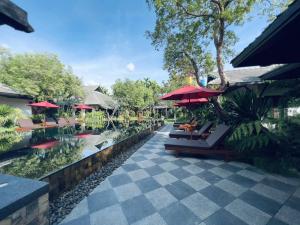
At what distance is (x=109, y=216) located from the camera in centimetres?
289

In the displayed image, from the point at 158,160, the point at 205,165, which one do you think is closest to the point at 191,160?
the point at 205,165

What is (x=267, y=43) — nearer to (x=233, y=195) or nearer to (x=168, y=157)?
(x=233, y=195)

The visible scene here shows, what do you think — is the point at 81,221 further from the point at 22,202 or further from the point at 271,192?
the point at 271,192

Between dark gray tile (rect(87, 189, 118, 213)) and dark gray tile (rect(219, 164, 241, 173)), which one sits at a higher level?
dark gray tile (rect(87, 189, 118, 213))

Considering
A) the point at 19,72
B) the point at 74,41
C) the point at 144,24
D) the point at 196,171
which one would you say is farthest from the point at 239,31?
the point at 19,72

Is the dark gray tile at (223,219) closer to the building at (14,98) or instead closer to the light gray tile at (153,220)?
the light gray tile at (153,220)

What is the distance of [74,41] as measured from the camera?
20.9 metres

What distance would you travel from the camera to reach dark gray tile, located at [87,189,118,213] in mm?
3170

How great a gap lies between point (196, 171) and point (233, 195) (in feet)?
4.68

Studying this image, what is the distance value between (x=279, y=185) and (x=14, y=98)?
79.6 feet

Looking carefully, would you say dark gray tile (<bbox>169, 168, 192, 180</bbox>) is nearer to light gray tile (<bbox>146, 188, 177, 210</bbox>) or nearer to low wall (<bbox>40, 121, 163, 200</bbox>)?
light gray tile (<bbox>146, 188, 177, 210</bbox>)

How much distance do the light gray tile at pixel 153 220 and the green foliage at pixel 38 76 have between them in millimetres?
22651

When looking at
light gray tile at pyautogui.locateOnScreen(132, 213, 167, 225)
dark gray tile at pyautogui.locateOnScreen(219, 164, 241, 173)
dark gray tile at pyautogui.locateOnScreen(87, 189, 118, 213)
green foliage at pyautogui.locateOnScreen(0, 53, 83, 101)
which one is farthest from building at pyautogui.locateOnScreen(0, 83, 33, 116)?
dark gray tile at pyautogui.locateOnScreen(219, 164, 241, 173)

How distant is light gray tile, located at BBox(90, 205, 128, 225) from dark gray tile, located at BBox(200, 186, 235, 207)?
5.99ft
